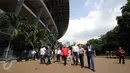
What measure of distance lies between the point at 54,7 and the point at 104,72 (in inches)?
1497

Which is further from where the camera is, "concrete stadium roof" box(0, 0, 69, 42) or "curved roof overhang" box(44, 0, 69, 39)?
"curved roof overhang" box(44, 0, 69, 39)

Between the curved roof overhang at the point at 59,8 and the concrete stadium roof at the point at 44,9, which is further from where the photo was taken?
the curved roof overhang at the point at 59,8

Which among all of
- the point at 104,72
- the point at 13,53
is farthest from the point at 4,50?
the point at 104,72

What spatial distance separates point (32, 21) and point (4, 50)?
50.0ft

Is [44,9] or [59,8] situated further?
[59,8]

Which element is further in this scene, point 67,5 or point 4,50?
point 67,5

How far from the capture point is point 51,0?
143 feet

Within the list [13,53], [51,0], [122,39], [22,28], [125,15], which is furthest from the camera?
[51,0]

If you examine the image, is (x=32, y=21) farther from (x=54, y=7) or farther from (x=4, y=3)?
(x=54, y=7)

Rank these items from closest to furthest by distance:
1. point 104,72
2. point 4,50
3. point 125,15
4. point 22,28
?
1. point 104,72
2. point 4,50
3. point 22,28
4. point 125,15

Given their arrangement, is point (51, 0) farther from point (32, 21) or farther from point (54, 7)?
point (32, 21)

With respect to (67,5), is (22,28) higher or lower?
lower

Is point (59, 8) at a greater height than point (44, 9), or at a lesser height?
greater

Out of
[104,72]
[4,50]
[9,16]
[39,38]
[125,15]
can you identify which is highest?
[125,15]
